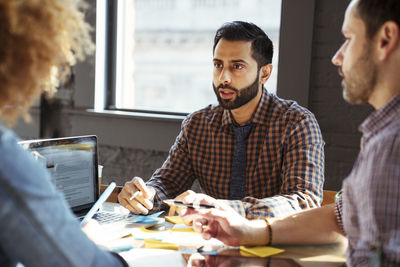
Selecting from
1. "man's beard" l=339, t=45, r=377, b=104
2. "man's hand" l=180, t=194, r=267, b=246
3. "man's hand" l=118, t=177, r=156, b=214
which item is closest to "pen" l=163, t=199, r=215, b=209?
"man's hand" l=180, t=194, r=267, b=246

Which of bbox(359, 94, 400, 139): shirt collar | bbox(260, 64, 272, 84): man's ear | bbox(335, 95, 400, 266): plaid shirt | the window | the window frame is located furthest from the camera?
the window

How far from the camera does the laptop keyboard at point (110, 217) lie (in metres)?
1.38

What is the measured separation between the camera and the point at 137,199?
4.80 feet

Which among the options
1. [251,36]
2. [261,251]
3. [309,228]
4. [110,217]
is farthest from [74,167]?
[251,36]

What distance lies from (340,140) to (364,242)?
1.53 m

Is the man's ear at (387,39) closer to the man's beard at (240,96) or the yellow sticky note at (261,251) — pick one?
the yellow sticky note at (261,251)

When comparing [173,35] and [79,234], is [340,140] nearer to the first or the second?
[173,35]

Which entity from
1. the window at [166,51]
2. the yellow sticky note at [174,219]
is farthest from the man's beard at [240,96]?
the window at [166,51]

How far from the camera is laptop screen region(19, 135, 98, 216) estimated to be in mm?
1264

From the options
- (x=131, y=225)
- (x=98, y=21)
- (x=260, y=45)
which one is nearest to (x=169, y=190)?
(x=131, y=225)

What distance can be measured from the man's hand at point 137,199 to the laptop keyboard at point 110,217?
0.11ft

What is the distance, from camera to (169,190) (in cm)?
178

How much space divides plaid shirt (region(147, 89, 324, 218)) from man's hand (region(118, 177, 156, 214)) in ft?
0.25

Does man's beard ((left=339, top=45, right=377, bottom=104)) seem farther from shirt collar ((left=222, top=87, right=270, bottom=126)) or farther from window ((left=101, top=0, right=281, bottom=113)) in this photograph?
window ((left=101, top=0, right=281, bottom=113))
